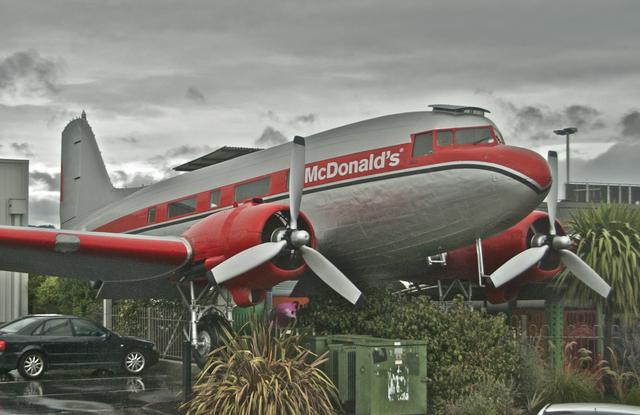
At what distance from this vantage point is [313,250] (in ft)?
52.9

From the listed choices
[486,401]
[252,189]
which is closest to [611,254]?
[486,401]

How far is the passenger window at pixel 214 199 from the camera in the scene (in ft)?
67.5

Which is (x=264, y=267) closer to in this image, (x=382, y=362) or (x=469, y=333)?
(x=382, y=362)

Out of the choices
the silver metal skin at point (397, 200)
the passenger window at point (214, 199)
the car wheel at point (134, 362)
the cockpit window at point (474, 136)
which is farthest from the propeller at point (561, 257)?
the car wheel at point (134, 362)

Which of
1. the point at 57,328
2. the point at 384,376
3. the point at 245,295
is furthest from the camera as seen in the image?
the point at 57,328

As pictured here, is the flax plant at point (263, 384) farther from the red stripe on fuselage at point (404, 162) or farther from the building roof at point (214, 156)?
the building roof at point (214, 156)

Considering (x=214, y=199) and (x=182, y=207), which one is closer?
(x=214, y=199)

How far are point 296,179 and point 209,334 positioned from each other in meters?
3.51

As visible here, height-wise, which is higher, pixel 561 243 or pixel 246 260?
pixel 561 243

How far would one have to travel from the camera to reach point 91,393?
1742 cm

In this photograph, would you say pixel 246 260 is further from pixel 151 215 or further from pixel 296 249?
pixel 151 215

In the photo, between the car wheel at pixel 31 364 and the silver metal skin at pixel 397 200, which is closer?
the silver metal skin at pixel 397 200

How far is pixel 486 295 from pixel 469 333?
463 centimetres

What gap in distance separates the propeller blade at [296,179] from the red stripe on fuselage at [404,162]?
128cm
